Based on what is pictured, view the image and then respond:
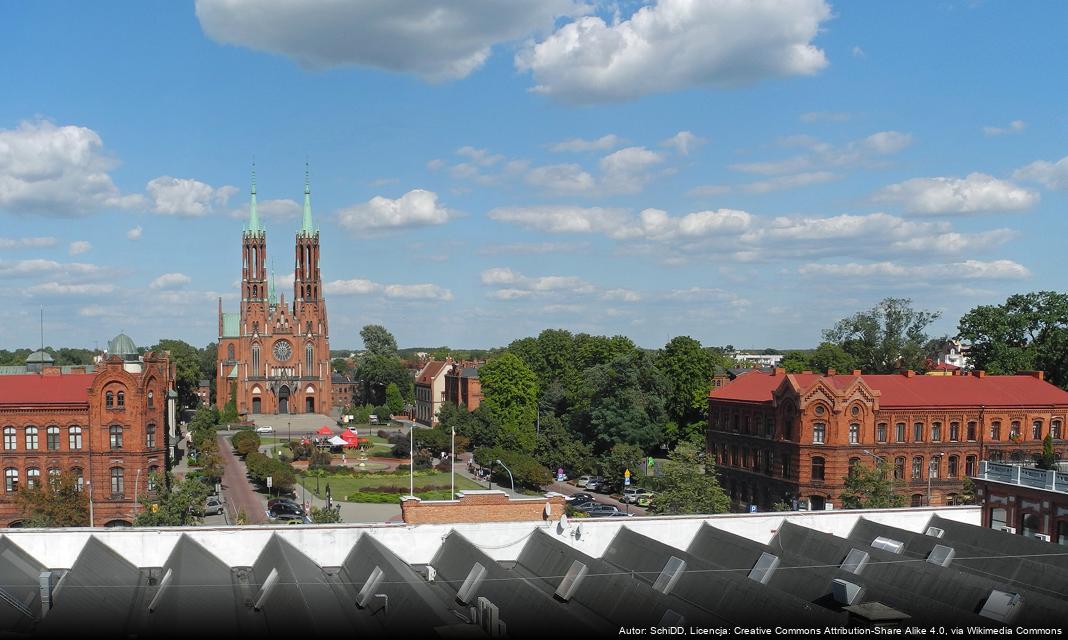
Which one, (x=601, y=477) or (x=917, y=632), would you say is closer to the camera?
(x=917, y=632)

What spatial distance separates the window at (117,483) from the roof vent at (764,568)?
38.5m

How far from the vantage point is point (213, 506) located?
176 feet

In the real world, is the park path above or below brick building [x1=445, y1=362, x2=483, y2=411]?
below

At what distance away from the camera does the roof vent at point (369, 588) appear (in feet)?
62.7

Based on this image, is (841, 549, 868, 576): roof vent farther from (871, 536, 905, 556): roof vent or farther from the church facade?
the church facade

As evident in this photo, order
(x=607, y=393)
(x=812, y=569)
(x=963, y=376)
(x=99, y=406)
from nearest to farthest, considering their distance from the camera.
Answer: (x=812, y=569)
(x=99, y=406)
(x=963, y=376)
(x=607, y=393)

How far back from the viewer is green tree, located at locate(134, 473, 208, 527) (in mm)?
39781

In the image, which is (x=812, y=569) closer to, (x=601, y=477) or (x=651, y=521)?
(x=651, y=521)

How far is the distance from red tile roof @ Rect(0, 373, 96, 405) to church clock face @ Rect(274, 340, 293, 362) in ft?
243

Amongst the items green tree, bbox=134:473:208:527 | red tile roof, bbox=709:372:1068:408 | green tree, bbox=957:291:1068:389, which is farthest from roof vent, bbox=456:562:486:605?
green tree, bbox=957:291:1068:389

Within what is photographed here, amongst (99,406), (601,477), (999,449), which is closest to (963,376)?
(999,449)

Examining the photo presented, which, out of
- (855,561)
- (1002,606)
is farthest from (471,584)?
(1002,606)

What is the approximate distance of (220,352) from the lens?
128m

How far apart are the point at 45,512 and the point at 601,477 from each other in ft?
124
